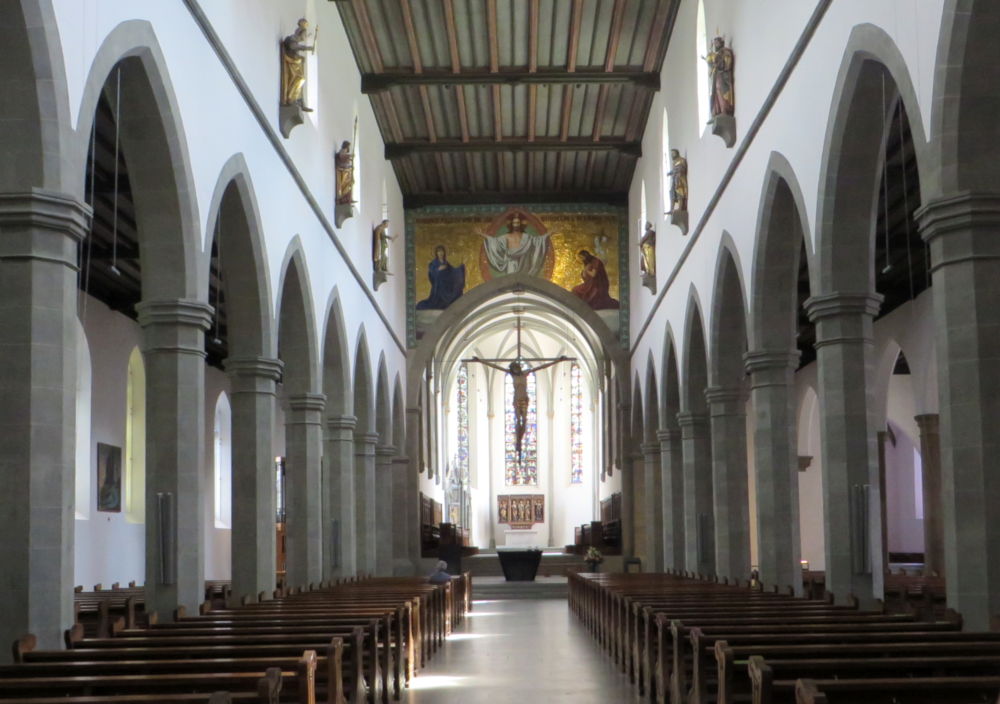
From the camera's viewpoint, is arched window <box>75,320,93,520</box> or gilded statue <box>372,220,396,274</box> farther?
gilded statue <box>372,220,396,274</box>

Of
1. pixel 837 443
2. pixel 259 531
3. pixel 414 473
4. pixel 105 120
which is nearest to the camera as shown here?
pixel 837 443

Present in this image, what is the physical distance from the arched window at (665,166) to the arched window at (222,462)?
1145 cm

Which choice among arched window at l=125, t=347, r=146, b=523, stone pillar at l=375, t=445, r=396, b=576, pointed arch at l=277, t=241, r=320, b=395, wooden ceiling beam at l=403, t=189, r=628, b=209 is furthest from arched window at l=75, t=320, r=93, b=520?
wooden ceiling beam at l=403, t=189, r=628, b=209

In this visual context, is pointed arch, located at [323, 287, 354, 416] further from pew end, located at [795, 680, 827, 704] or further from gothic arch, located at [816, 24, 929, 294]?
pew end, located at [795, 680, 827, 704]

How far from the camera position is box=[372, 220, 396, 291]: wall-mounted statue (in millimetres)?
25522

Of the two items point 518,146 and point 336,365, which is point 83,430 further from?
point 518,146

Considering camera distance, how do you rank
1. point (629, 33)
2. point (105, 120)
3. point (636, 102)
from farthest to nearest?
point (636, 102), point (629, 33), point (105, 120)

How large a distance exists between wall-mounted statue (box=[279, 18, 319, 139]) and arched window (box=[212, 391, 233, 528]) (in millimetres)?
14136

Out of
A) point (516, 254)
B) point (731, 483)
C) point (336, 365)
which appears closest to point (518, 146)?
point (516, 254)

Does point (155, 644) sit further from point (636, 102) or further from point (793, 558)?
point (636, 102)

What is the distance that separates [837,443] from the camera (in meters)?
12.3

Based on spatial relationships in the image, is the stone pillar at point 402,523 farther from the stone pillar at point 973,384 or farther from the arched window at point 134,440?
the stone pillar at point 973,384

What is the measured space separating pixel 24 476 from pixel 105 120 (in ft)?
22.0

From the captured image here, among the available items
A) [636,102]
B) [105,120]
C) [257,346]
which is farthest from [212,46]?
[636,102]
